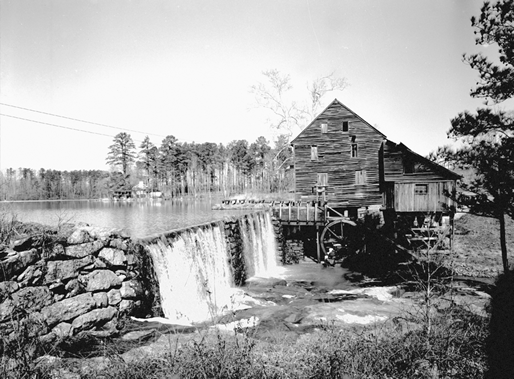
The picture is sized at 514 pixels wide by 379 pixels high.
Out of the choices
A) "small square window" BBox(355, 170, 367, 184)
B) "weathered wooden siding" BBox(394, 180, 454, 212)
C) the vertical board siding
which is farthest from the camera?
"small square window" BBox(355, 170, 367, 184)

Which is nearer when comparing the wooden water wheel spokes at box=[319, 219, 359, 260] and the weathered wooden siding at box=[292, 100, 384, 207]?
the wooden water wheel spokes at box=[319, 219, 359, 260]

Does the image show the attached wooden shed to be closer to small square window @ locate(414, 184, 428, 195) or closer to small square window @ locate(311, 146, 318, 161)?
small square window @ locate(414, 184, 428, 195)

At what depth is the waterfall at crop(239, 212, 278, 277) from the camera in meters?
19.5

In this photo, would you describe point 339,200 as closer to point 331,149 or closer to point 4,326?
point 331,149

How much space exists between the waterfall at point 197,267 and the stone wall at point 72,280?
6.80ft

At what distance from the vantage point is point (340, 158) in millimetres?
27547

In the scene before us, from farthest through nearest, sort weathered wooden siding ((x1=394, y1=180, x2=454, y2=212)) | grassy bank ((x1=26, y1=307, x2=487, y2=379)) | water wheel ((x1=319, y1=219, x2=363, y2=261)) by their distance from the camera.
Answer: water wheel ((x1=319, y1=219, x2=363, y2=261))
weathered wooden siding ((x1=394, y1=180, x2=454, y2=212))
grassy bank ((x1=26, y1=307, x2=487, y2=379))

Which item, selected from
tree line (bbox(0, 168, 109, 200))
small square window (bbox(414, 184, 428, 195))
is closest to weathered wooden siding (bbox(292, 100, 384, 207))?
small square window (bbox(414, 184, 428, 195))

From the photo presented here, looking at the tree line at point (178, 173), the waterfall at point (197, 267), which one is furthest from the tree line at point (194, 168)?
the waterfall at point (197, 267)

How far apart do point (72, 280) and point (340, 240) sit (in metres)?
17.7

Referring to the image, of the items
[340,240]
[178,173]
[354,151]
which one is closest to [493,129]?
[340,240]

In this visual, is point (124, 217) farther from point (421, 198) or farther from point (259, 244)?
point (421, 198)

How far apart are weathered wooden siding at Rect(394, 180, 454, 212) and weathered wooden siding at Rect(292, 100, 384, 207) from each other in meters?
4.86

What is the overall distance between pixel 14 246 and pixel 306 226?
18740 mm
